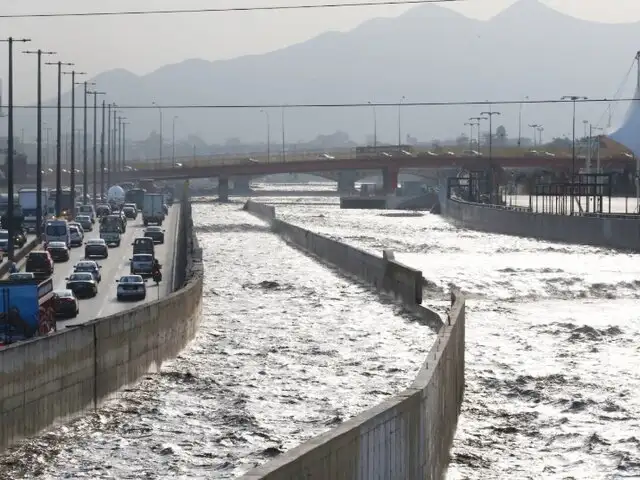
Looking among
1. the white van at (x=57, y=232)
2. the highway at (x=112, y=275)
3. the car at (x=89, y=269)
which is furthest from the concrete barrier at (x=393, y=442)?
the white van at (x=57, y=232)

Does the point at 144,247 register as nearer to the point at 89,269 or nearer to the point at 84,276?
the point at 89,269

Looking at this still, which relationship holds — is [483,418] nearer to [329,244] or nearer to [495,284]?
[495,284]

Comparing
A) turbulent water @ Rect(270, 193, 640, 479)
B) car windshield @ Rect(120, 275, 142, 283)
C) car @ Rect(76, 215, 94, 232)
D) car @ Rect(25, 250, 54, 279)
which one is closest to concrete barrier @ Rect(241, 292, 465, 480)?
turbulent water @ Rect(270, 193, 640, 479)

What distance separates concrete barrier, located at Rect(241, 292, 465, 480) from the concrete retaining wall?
24782mm

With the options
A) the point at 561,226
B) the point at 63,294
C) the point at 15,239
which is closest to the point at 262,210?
the point at 561,226

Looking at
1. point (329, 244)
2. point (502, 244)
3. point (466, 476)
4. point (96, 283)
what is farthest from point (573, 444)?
point (502, 244)

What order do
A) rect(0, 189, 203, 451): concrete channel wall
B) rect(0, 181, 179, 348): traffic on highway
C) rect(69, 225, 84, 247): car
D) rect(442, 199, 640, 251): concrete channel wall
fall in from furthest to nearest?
rect(69, 225, 84, 247): car, rect(442, 199, 640, 251): concrete channel wall, rect(0, 181, 179, 348): traffic on highway, rect(0, 189, 203, 451): concrete channel wall

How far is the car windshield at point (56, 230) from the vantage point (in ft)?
306

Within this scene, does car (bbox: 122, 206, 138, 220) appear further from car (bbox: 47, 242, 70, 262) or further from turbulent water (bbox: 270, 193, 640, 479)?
car (bbox: 47, 242, 70, 262)

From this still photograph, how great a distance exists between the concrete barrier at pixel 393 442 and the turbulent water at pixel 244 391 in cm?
308

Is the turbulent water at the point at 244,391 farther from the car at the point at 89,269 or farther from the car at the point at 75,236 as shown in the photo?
the car at the point at 75,236

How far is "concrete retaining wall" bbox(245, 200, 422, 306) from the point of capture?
5397 cm

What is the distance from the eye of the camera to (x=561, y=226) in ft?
357

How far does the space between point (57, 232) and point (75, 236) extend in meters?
6.01
